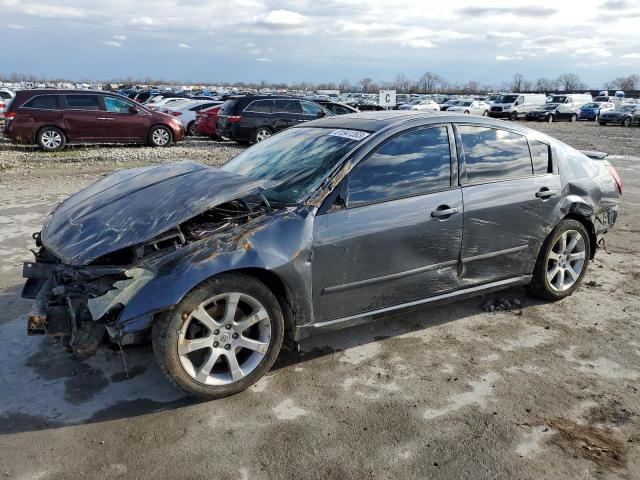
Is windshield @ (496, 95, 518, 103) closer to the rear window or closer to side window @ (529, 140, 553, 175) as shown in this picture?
the rear window

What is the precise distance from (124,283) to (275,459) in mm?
1268

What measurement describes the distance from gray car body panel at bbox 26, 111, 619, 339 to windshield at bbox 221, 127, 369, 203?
4.8 inches

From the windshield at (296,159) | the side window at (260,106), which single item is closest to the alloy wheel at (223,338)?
the windshield at (296,159)

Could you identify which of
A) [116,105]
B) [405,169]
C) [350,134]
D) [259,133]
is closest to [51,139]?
[116,105]

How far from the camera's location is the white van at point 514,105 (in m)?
39.0

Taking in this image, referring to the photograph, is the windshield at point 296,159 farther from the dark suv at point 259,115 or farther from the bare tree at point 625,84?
the bare tree at point 625,84

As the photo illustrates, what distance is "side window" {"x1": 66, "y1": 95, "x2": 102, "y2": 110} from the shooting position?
1520 centimetres

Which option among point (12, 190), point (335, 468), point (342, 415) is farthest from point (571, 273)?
point (12, 190)

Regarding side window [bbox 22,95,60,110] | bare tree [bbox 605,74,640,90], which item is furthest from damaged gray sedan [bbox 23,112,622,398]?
bare tree [bbox 605,74,640,90]

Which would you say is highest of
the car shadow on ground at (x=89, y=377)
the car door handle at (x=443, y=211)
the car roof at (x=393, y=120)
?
the car roof at (x=393, y=120)

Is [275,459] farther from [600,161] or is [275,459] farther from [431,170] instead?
[600,161]

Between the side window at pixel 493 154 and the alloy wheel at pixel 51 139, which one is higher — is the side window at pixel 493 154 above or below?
above

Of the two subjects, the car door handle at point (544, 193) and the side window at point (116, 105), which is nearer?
the car door handle at point (544, 193)

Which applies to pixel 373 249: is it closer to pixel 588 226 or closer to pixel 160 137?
pixel 588 226
